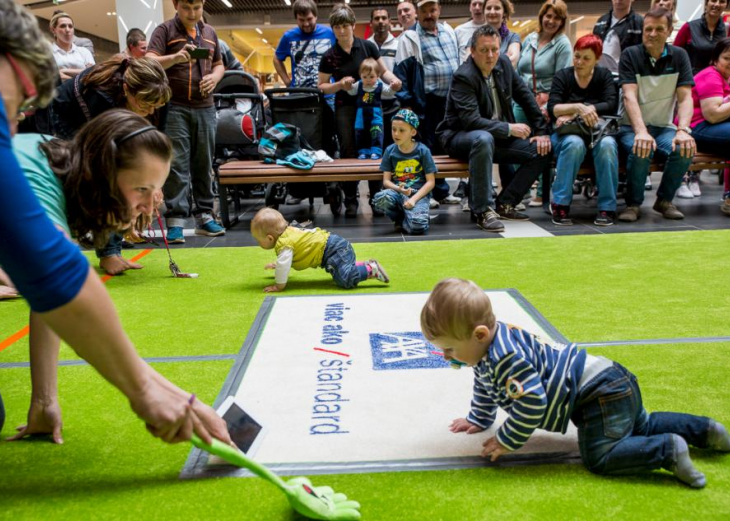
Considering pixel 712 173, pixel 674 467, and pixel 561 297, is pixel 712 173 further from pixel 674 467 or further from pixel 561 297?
pixel 674 467

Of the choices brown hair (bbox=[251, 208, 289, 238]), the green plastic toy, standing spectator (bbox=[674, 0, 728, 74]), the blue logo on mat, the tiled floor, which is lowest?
the tiled floor

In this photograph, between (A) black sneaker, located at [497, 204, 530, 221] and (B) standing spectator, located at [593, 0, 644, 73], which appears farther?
(B) standing spectator, located at [593, 0, 644, 73]

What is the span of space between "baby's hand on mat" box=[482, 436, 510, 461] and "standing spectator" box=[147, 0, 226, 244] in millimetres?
3492

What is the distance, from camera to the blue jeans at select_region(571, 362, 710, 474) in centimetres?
146

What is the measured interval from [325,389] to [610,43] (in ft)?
16.4

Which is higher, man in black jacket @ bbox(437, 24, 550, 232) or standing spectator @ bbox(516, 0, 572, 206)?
standing spectator @ bbox(516, 0, 572, 206)

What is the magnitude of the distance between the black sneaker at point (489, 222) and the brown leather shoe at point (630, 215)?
A: 948mm

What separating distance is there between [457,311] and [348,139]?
469 cm

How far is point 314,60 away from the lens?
5.97m

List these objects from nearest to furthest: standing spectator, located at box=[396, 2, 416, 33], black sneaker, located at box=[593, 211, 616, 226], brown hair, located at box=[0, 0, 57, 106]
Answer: brown hair, located at box=[0, 0, 57, 106] < black sneaker, located at box=[593, 211, 616, 226] < standing spectator, located at box=[396, 2, 416, 33]

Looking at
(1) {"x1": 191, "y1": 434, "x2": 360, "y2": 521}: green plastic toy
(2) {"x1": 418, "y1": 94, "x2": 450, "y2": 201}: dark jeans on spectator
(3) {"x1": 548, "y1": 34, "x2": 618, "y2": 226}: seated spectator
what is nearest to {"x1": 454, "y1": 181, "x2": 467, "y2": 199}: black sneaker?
(2) {"x1": 418, "y1": 94, "x2": 450, "y2": 201}: dark jeans on spectator

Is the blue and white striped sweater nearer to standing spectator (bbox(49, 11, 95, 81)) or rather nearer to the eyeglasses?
the eyeglasses

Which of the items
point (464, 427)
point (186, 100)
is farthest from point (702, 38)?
point (464, 427)

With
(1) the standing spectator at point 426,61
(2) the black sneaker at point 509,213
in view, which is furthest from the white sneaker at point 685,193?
(1) the standing spectator at point 426,61
